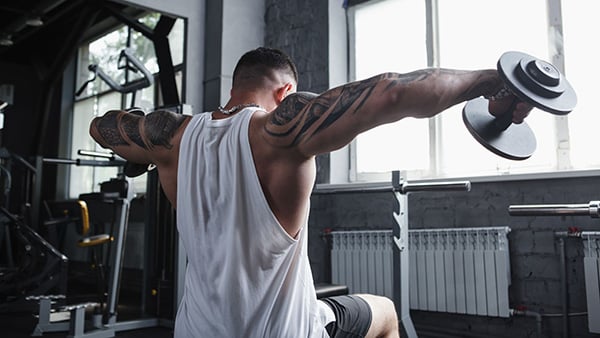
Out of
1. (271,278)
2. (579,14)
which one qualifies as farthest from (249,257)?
(579,14)

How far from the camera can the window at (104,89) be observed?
5.40m

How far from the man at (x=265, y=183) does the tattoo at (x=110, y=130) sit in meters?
0.27

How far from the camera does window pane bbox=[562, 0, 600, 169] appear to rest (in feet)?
8.67

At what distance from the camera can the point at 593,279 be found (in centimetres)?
235

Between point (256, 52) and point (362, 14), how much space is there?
8.81 ft

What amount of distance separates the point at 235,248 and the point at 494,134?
21.8 inches

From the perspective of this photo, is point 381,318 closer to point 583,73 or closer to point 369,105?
point 369,105

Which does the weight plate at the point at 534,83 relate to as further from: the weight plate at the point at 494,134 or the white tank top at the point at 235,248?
the white tank top at the point at 235,248

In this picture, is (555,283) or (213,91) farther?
(213,91)

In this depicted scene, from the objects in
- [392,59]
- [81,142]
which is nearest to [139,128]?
[392,59]

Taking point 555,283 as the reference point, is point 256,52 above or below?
above

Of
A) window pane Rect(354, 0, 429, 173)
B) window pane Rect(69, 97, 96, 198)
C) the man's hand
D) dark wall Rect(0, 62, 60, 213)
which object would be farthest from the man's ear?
dark wall Rect(0, 62, 60, 213)

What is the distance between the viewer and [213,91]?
3.73 m

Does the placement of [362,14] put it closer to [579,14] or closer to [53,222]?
[579,14]
